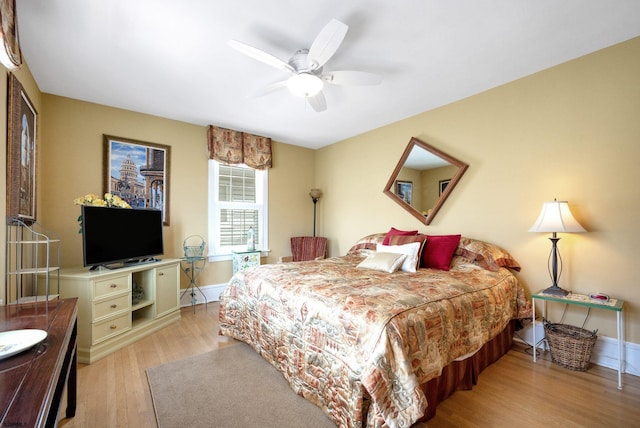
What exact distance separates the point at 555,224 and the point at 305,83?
2330 millimetres

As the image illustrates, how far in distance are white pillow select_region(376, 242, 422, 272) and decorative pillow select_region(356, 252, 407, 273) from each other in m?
0.05

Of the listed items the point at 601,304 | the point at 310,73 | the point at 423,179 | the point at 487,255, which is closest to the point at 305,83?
the point at 310,73

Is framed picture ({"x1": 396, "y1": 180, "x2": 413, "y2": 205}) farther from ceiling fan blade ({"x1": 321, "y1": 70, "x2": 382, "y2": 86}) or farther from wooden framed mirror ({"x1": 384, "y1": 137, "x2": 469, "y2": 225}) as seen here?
ceiling fan blade ({"x1": 321, "y1": 70, "x2": 382, "y2": 86})

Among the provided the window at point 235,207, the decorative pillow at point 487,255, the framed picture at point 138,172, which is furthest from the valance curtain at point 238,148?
the decorative pillow at point 487,255

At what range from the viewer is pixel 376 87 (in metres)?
2.90

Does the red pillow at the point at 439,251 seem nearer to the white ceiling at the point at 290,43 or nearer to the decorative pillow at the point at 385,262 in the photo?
the decorative pillow at the point at 385,262

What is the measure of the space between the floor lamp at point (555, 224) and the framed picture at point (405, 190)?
1.48 metres

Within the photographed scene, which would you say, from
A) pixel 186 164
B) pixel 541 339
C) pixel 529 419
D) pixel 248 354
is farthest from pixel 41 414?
pixel 186 164

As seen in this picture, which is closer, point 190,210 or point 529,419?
point 529,419

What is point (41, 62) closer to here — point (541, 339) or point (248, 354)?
point (248, 354)

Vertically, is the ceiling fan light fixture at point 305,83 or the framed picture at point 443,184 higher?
the ceiling fan light fixture at point 305,83

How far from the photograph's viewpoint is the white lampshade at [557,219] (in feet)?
7.36

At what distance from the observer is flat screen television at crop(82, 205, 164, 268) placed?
2553 millimetres

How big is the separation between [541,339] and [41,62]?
16.8ft
